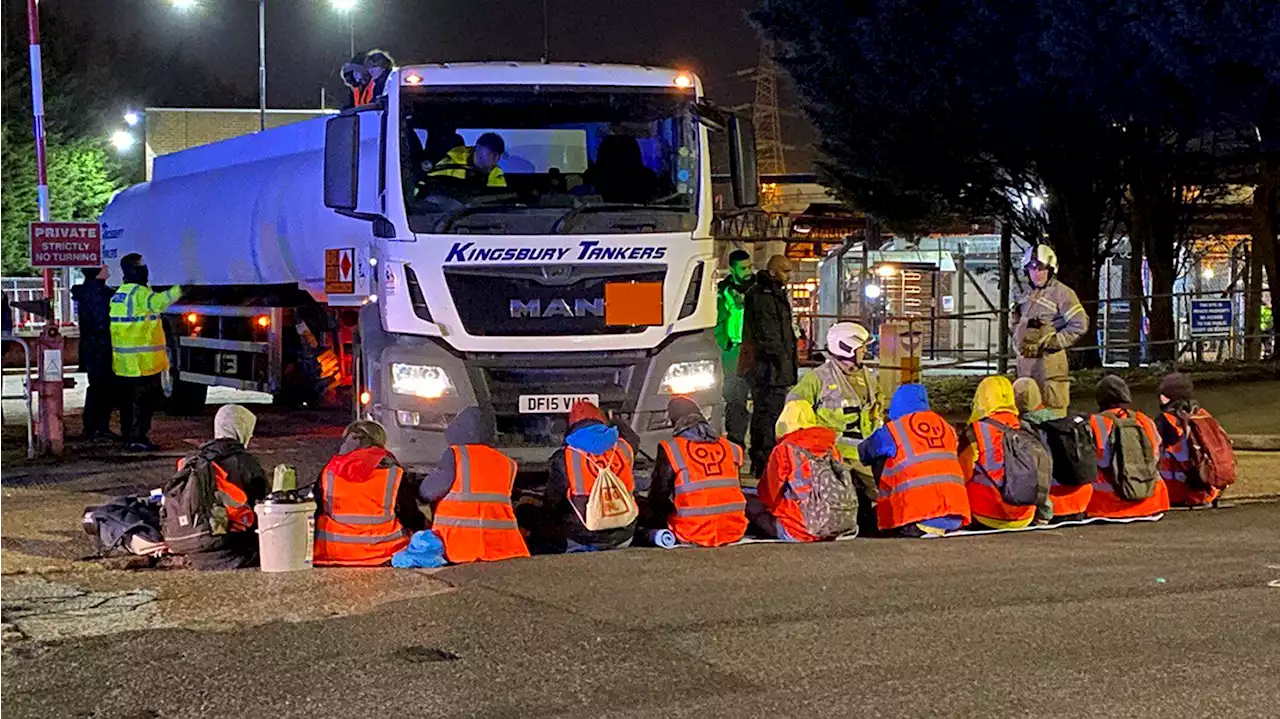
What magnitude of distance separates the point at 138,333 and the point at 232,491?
5.81 m

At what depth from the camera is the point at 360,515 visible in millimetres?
8398

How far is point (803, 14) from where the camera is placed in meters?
21.5

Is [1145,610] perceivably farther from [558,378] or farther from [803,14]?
[803,14]

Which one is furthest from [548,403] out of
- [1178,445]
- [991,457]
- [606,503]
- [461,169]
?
[1178,445]

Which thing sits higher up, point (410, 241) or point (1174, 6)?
point (1174, 6)

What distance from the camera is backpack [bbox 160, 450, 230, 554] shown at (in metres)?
8.34

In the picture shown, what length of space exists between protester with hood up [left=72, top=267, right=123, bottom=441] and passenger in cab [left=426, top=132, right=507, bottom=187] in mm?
5485

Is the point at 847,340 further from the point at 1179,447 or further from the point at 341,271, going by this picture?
the point at 341,271

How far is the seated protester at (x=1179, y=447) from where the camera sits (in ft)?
34.5

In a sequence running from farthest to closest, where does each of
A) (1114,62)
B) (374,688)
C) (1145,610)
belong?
1. (1114,62)
2. (1145,610)
3. (374,688)

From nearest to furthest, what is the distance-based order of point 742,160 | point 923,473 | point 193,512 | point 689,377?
point 193,512
point 923,473
point 689,377
point 742,160

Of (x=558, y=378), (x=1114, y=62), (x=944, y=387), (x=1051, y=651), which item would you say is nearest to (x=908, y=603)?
(x=1051, y=651)

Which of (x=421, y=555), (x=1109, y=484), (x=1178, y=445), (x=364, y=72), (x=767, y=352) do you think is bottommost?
(x=421, y=555)

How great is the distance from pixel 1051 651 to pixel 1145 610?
3.35 feet
